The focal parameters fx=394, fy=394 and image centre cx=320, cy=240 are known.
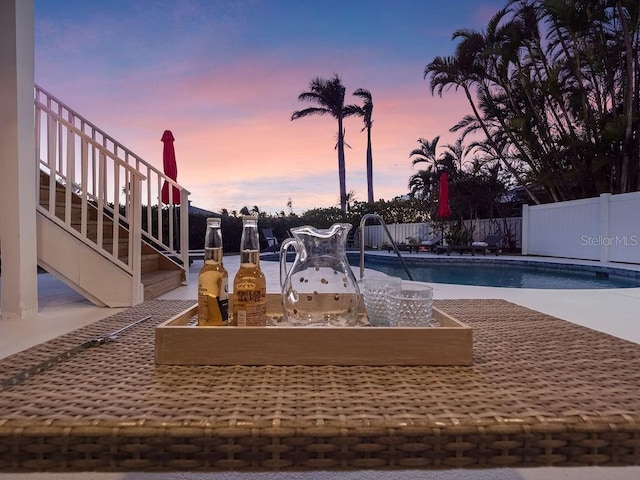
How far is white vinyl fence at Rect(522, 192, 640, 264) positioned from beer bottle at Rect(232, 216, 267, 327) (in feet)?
27.5

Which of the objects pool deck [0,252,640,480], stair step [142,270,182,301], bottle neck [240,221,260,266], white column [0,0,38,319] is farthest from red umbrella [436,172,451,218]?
bottle neck [240,221,260,266]

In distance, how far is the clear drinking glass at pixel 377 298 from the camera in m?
0.89

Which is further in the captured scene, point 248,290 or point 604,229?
point 604,229

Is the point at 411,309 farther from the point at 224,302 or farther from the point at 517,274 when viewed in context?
the point at 517,274

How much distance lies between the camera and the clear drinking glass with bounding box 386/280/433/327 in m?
0.82

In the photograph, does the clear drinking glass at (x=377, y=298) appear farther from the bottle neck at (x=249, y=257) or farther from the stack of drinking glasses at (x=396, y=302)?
the bottle neck at (x=249, y=257)

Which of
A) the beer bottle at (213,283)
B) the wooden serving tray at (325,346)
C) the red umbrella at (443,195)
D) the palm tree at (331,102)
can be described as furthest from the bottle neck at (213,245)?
the palm tree at (331,102)

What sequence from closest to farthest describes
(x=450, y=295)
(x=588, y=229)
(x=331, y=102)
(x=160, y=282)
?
(x=450, y=295), (x=160, y=282), (x=588, y=229), (x=331, y=102)

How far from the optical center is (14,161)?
254cm

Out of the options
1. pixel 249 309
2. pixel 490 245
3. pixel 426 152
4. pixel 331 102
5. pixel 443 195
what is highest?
pixel 331 102

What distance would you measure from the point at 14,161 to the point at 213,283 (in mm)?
2520

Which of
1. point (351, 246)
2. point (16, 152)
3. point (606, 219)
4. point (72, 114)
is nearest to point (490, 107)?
point (606, 219)

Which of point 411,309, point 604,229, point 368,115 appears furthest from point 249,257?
point 368,115

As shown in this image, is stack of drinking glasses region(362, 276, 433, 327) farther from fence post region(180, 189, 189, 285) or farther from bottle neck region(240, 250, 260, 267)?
fence post region(180, 189, 189, 285)
